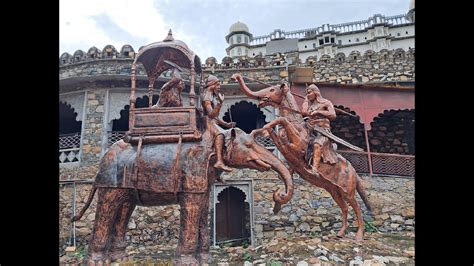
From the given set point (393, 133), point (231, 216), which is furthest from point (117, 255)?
point (393, 133)

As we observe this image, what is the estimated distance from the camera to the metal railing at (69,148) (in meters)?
12.4

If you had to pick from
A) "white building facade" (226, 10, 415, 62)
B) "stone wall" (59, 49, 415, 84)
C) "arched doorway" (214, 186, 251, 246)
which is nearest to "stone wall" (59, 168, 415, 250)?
"arched doorway" (214, 186, 251, 246)

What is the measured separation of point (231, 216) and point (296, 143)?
8441 millimetres

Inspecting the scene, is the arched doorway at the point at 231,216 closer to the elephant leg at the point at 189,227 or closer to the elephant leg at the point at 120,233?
the elephant leg at the point at 120,233

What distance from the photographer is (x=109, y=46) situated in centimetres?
1345

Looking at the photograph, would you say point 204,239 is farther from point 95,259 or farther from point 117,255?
point 95,259

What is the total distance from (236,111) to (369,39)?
29.9 meters

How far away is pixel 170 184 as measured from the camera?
497cm

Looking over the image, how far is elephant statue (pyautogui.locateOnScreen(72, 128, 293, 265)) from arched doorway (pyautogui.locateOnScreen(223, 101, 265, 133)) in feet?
30.4
